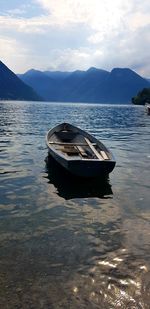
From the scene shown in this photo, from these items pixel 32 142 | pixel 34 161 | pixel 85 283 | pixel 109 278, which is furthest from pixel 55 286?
pixel 32 142

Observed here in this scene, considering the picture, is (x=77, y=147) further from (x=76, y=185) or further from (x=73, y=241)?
(x=73, y=241)

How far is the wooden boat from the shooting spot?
18.1 m

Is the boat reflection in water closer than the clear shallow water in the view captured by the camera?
No

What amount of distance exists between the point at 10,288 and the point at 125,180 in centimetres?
1258

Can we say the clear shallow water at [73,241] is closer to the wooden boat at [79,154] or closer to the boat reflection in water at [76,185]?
the boat reflection in water at [76,185]

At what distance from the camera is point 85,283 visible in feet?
30.0

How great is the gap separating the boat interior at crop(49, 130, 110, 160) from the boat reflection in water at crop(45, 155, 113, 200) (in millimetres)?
1376

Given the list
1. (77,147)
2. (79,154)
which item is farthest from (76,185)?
(77,147)

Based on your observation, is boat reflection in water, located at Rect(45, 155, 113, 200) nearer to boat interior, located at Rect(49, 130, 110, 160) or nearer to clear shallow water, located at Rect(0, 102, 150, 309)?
clear shallow water, located at Rect(0, 102, 150, 309)

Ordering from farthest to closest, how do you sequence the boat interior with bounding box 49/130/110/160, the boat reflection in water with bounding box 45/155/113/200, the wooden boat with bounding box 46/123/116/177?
the boat interior with bounding box 49/130/110/160 < the wooden boat with bounding box 46/123/116/177 < the boat reflection in water with bounding box 45/155/113/200

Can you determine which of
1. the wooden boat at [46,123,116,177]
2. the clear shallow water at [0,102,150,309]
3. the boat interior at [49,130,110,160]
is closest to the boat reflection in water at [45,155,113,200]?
the clear shallow water at [0,102,150,309]

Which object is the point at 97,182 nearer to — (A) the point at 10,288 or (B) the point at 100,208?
(B) the point at 100,208

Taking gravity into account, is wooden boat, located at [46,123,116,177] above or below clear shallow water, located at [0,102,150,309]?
above

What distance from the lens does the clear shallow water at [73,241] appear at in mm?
8633
